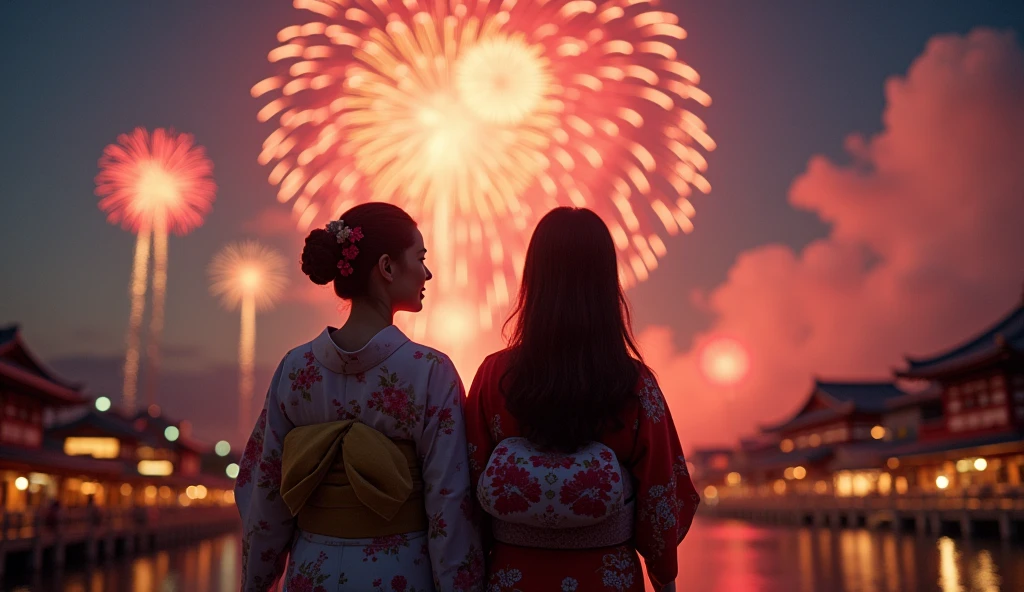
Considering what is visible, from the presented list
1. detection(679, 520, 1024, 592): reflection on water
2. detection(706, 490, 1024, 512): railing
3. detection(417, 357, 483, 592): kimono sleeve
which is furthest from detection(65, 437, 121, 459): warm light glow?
detection(417, 357, 483, 592): kimono sleeve

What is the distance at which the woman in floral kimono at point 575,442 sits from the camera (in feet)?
9.14

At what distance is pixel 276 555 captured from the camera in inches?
124

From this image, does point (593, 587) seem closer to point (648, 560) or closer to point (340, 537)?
point (648, 560)

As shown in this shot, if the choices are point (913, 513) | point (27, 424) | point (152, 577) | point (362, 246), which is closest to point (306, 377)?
point (362, 246)

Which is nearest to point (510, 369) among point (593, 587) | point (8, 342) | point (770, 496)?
point (593, 587)

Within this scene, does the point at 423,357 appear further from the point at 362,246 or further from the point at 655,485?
the point at 655,485

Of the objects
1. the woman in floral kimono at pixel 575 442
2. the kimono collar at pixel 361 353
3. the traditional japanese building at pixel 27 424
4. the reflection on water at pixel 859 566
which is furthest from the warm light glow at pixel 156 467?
the woman in floral kimono at pixel 575 442

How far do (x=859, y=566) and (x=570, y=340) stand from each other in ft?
57.9

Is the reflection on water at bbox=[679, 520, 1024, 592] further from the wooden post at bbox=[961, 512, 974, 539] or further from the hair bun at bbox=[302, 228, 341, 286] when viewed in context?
the hair bun at bbox=[302, 228, 341, 286]

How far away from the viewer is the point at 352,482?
289 centimetres

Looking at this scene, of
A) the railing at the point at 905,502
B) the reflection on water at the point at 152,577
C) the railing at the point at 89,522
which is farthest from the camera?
the railing at the point at 905,502

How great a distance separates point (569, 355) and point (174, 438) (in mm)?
54478

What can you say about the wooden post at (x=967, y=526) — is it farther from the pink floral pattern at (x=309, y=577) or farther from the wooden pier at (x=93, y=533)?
the pink floral pattern at (x=309, y=577)

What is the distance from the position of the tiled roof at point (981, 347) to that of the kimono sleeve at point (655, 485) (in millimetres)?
27354
